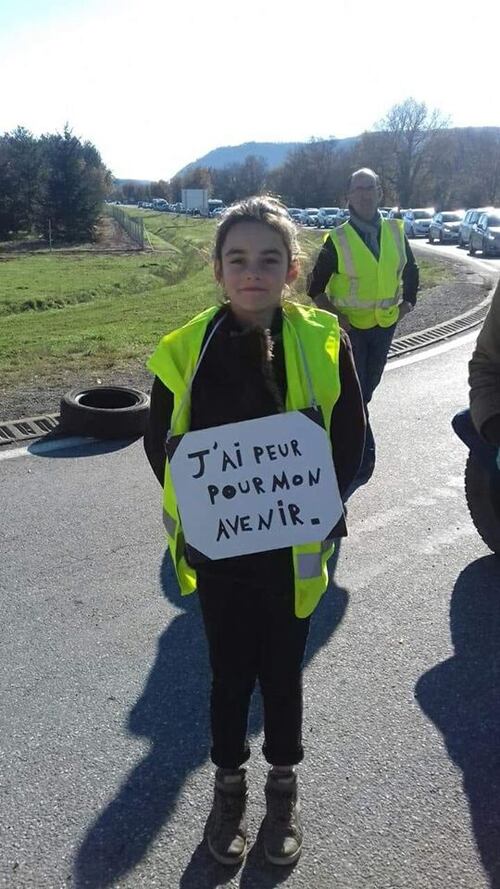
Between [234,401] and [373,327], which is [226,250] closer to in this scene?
[234,401]

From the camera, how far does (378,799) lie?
2.83m

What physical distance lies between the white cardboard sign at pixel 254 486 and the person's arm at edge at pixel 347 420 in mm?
138

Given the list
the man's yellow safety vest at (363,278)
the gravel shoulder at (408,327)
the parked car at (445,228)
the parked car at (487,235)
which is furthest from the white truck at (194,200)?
the man's yellow safety vest at (363,278)

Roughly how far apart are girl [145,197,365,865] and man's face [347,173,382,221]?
9.60ft

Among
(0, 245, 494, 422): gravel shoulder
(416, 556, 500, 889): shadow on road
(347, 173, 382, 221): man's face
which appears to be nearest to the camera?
(416, 556, 500, 889): shadow on road

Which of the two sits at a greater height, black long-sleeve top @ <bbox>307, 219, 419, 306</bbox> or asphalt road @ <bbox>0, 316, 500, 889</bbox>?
black long-sleeve top @ <bbox>307, 219, 419, 306</bbox>

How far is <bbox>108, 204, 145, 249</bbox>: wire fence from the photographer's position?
152ft

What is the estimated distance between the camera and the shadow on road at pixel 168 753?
8.28 feet

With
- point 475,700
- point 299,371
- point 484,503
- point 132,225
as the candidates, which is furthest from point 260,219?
point 132,225

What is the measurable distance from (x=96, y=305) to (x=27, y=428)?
44.4ft

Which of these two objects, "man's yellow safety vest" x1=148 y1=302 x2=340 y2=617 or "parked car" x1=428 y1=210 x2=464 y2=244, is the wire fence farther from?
"man's yellow safety vest" x1=148 y1=302 x2=340 y2=617

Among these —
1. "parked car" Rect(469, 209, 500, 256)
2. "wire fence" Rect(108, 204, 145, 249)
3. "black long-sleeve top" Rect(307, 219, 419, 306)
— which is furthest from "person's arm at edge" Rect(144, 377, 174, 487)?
"wire fence" Rect(108, 204, 145, 249)

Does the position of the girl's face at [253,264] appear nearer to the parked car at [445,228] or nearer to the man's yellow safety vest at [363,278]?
the man's yellow safety vest at [363,278]

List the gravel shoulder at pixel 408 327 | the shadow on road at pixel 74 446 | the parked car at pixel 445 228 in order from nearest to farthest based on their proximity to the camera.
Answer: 1. the shadow on road at pixel 74 446
2. the gravel shoulder at pixel 408 327
3. the parked car at pixel 445 228
